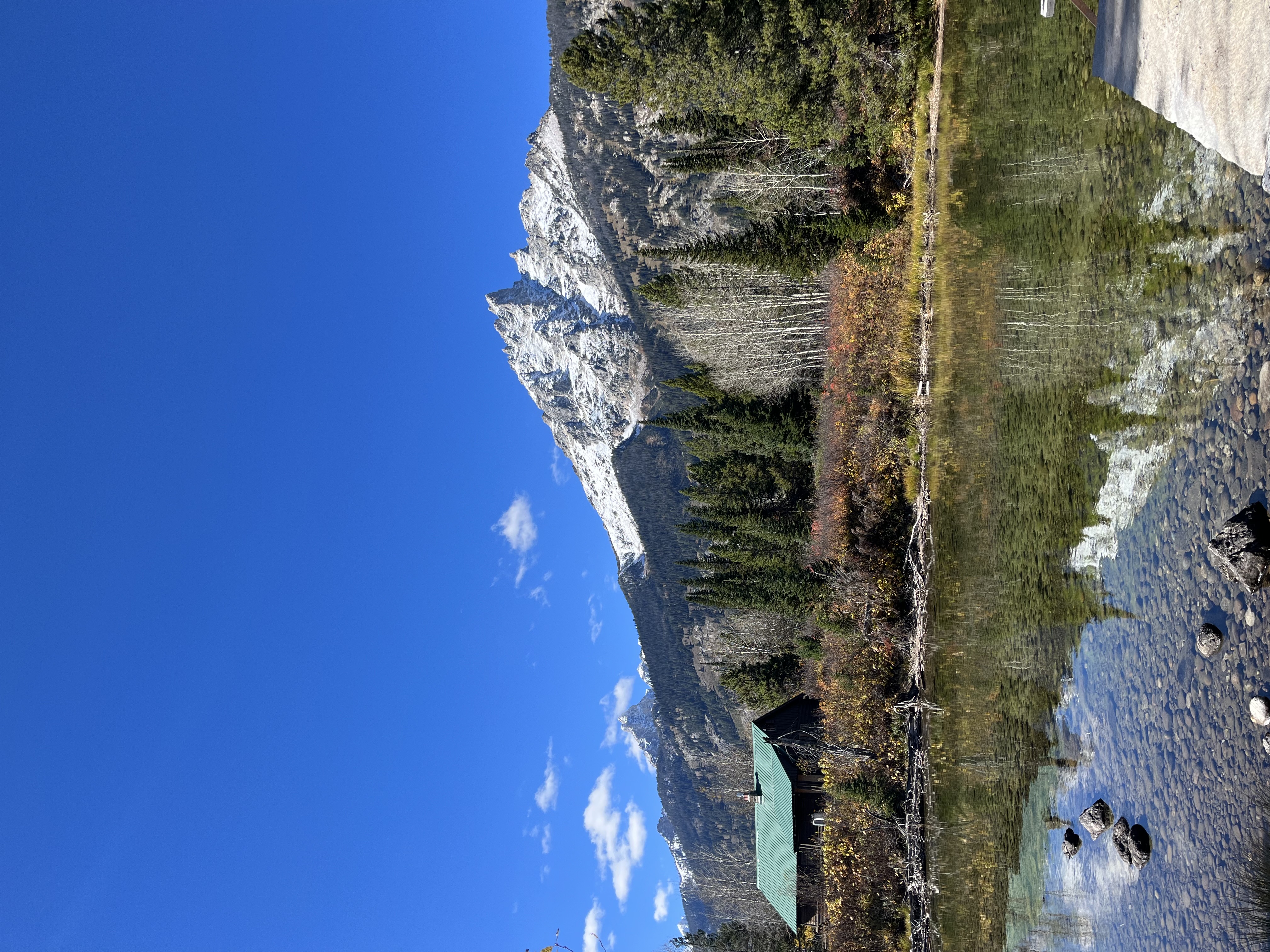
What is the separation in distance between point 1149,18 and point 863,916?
21.7 meters

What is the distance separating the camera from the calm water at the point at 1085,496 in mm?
11453

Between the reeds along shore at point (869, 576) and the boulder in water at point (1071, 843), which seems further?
the reeds along shore at point (869, 576)

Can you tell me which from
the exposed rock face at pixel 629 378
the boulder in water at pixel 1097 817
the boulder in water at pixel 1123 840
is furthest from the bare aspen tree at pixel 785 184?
the boulder in water at pixel 1123 840

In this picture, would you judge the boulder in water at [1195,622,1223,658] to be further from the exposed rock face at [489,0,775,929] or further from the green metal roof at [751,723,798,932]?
the exposed rock face at [489,0,775,929]

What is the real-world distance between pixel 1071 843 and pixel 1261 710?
19.6 ft

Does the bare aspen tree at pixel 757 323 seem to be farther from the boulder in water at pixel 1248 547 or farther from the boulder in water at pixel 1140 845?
the boulder in water at pixel 1140 845

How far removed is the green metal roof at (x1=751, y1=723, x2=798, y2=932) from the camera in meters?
27.1

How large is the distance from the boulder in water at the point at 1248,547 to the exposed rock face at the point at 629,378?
674 inches

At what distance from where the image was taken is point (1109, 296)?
13.8 metres

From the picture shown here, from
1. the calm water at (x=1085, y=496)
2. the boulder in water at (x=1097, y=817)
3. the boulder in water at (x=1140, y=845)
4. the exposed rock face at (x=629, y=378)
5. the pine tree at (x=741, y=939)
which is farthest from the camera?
the pine tree at (x=741, y=939)

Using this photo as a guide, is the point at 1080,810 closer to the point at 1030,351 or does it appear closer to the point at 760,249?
the point at 1030,351

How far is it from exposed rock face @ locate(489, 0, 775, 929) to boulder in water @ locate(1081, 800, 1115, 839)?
18.3 metres

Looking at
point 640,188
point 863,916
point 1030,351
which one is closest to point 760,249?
point 640,188

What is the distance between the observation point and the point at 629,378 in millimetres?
30516
